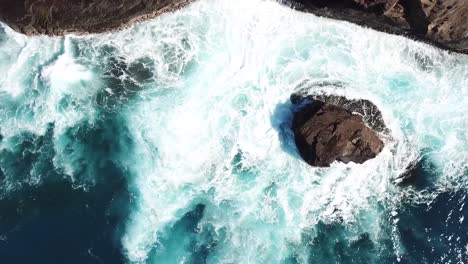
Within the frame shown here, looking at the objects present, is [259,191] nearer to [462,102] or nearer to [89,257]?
[89,257]

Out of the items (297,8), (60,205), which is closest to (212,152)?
(60,205)

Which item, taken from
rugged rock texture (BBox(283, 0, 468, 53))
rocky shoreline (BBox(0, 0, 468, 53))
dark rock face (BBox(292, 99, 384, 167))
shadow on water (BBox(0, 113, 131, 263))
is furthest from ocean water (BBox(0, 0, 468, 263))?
dark rock face (BBox(292, 99, 384, 167))

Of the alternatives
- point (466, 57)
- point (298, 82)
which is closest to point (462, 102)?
point (466, 57)

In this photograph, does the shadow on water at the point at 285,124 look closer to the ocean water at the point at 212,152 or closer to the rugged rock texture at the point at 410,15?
Answer: the ocean water at the point at 212,152

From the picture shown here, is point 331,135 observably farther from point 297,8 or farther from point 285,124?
point 297,8

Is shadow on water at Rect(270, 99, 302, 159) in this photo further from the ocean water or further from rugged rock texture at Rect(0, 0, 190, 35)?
rugged rock texture at Rect(0, 0, 190, 35)

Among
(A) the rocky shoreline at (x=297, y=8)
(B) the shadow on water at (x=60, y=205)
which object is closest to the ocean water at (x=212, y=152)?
(B) the shadow on water at (x=60, y=205)
